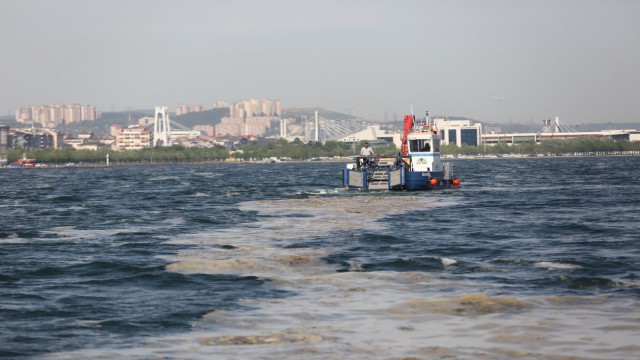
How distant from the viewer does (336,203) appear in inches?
2291

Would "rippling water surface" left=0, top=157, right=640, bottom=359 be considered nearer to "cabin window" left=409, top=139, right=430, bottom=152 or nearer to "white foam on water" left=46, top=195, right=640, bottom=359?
"white foam on water" left=46, top=195, right=640, bottom=359

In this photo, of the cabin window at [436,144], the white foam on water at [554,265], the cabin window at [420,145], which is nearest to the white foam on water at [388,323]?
the white foam on water at [554,265]

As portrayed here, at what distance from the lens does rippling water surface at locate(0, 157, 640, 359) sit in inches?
669

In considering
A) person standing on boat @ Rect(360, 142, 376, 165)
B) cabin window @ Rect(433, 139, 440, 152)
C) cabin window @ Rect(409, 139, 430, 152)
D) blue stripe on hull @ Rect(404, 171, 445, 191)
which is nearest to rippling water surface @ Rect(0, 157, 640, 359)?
blue stripe on hull @ Rect(404, 171, 445, 191)

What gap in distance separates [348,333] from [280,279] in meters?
6.85

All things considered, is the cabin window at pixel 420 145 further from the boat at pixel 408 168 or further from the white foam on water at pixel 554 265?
the white foam on water at pixel 554 265

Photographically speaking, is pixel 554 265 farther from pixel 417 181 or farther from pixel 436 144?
pixel 436 144

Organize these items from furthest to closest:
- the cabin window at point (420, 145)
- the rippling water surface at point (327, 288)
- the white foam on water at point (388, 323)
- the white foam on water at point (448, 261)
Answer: the cabin window at point (420, 145), the white foam on water at point (448, 261), the rippling water surface at point (327, 288), the white foam on water at point (388, 323)

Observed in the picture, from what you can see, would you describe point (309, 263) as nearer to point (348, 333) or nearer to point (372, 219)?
point (348, 333)

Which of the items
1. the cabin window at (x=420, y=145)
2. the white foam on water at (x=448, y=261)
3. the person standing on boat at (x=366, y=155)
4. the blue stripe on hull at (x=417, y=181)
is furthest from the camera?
the person standing on boat at (x=366, y=155)

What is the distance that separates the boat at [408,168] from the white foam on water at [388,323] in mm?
41723

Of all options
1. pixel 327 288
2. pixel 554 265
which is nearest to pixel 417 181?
pixel 554 265

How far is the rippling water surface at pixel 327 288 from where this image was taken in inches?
669

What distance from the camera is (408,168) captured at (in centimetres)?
7012
